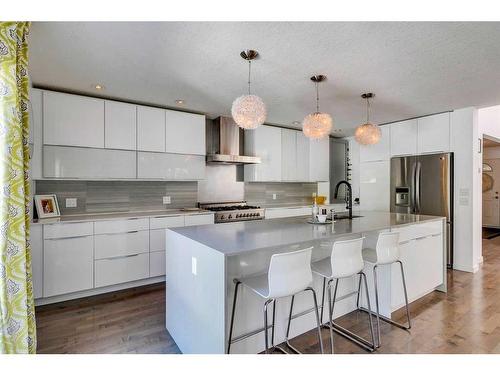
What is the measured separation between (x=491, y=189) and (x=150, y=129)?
339 inches

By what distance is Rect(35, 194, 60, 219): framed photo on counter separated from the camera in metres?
3.01

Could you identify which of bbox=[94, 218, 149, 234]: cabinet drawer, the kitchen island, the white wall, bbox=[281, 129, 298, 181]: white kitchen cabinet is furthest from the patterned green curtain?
the white wall

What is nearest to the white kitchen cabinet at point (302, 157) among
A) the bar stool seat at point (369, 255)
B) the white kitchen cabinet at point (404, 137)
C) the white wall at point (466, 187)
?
the white kitchen cabinet at point (404, 137)

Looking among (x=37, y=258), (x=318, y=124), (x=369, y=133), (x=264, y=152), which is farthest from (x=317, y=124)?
(x=37, y=258)

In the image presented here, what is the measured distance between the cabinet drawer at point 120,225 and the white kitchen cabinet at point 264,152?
200 cm

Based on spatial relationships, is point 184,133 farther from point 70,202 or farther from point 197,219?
point 70,202

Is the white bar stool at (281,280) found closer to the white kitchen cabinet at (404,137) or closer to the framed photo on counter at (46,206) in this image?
the framed photo on counter at (46,206)

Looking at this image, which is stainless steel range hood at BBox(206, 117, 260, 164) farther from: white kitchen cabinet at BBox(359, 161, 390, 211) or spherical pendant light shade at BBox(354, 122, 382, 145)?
white kitchen cabinet at BBox(359, 161, 390, 211)

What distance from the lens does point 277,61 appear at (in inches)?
92.9

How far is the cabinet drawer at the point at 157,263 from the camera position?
3340mm

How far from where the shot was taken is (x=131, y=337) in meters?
2.19

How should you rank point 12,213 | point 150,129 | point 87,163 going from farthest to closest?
point 150,129
point 87,163
point 12,213
